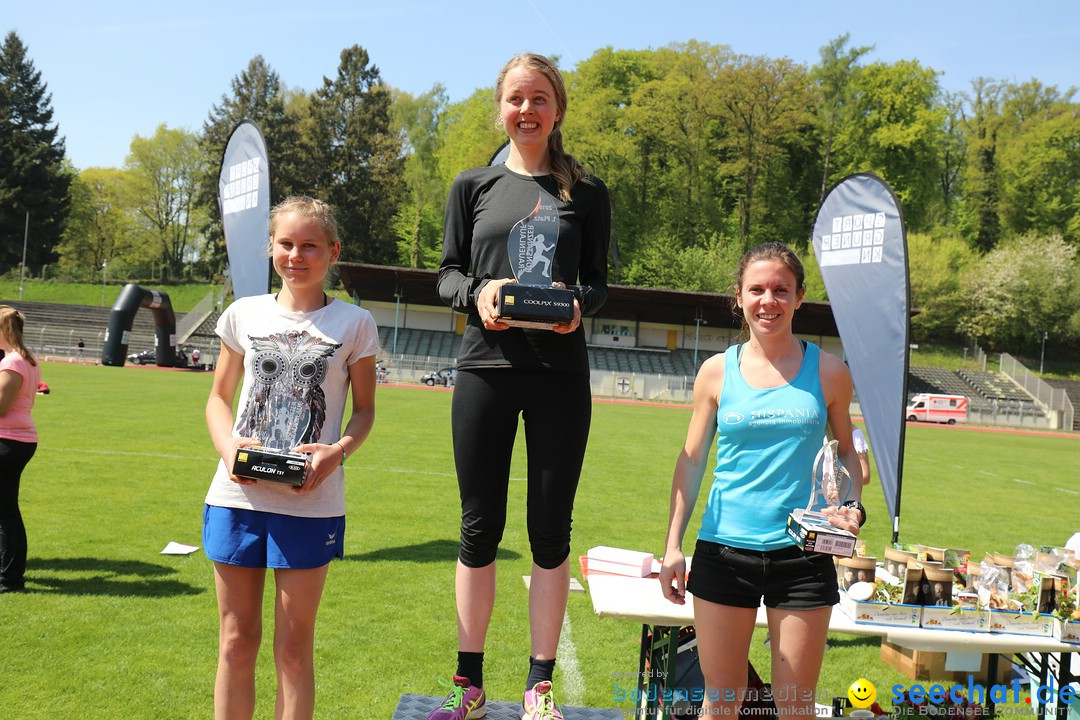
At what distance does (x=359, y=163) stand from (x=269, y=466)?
63.6 m

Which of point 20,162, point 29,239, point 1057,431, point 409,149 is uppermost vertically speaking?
point 409,149

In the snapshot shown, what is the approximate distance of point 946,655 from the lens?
4.66 meters

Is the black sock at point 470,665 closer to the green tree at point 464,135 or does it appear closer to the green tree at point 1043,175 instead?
the green tree at point 464,135

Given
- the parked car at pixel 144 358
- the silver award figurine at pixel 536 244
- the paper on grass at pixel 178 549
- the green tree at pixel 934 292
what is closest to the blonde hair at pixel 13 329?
the paper on grass at pixel 178 549

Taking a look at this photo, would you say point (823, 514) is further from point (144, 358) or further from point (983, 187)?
point (983, 187)

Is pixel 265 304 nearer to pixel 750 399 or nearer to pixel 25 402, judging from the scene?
pixel 750 399

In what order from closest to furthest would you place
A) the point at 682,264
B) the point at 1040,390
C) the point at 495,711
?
the point at 495,711 → the point at 1040,390 → the point at 682,264

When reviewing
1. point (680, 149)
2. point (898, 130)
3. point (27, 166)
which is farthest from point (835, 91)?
point (27, 166)

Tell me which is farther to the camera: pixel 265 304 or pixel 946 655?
pixel 946 655

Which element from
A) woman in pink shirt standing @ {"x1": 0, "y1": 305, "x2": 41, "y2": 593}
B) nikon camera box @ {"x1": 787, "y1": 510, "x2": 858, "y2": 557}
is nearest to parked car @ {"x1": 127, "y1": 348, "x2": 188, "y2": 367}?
woman in pink shirt standing @ {"x1": 0, "y1": 305, "x2": 41, "y2": 593}

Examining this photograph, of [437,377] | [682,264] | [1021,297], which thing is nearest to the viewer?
[437,377]

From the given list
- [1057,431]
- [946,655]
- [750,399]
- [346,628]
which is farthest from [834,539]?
[1057,431]

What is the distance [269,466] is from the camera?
2.36 meters

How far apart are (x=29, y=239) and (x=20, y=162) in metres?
5.57
